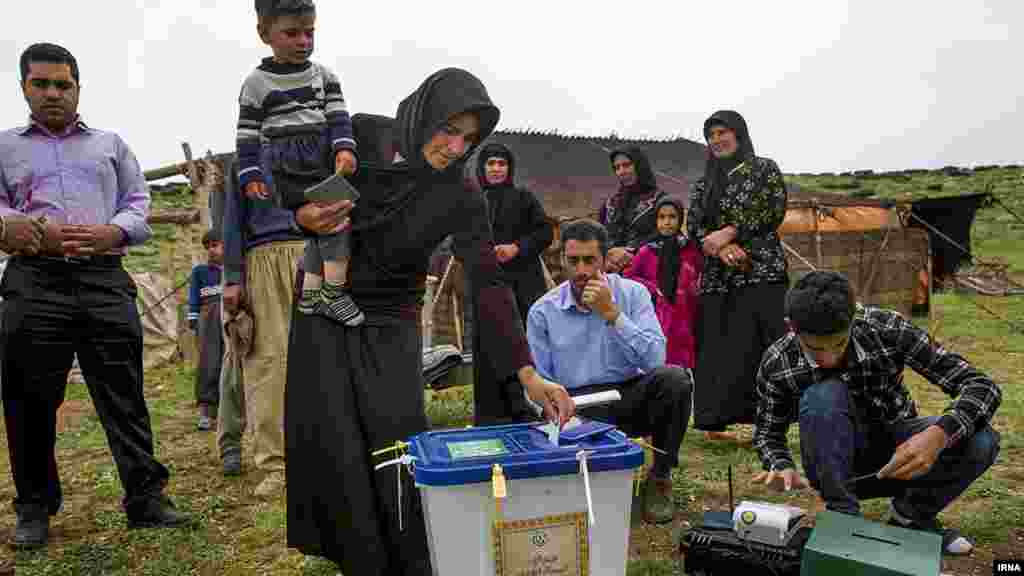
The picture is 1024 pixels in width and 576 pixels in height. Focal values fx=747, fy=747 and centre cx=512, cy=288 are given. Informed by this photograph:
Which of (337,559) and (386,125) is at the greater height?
(386,125)

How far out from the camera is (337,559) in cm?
221

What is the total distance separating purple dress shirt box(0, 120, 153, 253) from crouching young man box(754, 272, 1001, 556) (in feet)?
8.78

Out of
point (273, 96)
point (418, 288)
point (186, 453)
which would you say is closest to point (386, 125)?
point (418, 288)

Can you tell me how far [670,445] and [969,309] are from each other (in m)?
11.0

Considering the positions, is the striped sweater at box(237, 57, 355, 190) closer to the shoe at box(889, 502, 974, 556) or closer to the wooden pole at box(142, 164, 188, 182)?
the shoe at box(889, 502, 974, 556)

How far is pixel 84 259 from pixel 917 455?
3.16 meters

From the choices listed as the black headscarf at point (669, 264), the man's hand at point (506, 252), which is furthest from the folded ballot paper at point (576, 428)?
the black headscarf at point (669, 264)

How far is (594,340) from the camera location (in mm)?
3266

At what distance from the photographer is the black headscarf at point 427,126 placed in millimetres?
A: 2129

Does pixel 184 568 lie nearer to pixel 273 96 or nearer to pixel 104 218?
pixel 104 218

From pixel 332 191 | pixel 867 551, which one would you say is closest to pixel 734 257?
pixel 867 551

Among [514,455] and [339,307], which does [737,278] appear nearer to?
[339,307]

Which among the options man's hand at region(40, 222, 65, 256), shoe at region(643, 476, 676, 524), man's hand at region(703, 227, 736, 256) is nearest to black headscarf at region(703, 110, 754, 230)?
man's hand at region(703, 227, 736, 256)

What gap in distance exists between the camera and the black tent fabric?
15.2 meters
